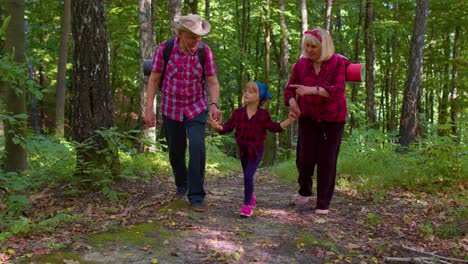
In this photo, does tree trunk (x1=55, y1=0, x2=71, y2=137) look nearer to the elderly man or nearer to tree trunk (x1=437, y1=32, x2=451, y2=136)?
the elderly man

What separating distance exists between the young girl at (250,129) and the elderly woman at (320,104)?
1.14 ft

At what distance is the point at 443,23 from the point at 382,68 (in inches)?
202

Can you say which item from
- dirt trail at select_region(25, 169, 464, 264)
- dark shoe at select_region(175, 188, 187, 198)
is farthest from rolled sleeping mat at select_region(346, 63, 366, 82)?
dark shoe at select_region(175, 188, 187, 198)

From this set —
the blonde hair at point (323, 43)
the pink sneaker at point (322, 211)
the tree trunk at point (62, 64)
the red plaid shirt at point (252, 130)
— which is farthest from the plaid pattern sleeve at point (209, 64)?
the tree trunk at point (62, 64)

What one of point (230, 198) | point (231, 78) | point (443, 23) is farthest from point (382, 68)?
point (230, 198)

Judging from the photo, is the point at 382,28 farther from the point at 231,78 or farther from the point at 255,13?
the point at 231,78

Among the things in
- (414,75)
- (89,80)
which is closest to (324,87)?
(89,80)

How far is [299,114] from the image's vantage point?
194 inches

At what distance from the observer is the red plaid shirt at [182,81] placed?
15.4 ft

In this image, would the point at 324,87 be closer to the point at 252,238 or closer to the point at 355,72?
the point at 355,72

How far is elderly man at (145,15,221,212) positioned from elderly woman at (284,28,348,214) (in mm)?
1019

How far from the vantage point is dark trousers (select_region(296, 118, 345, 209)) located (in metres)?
5.01

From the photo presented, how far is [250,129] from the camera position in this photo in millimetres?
5027

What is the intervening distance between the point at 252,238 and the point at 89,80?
3064 mm
